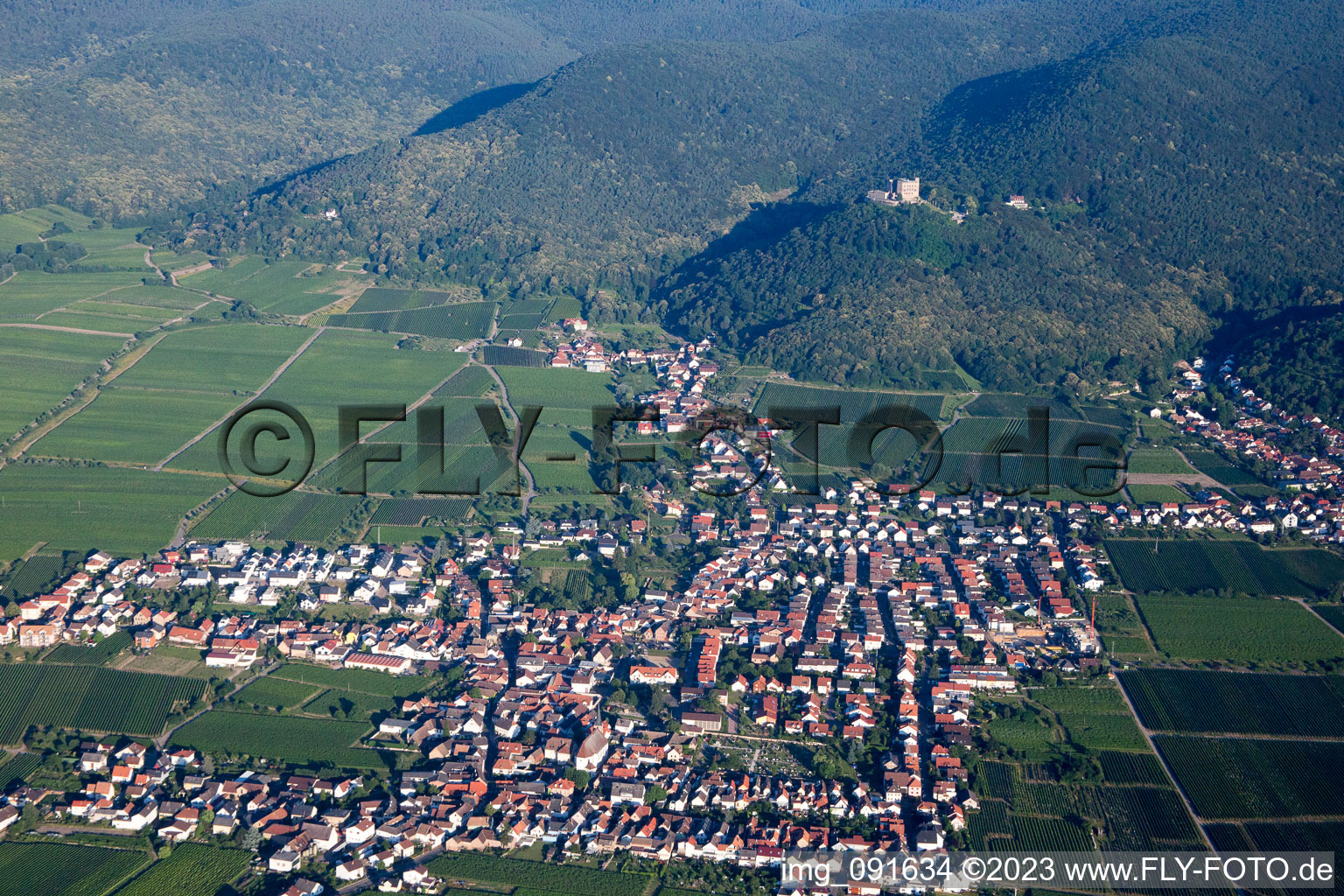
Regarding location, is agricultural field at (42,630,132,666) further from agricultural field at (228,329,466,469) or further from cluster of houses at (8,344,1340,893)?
agricultural field at (228,329,466,469)

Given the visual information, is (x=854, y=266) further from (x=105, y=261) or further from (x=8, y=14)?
(x=8, y=14)

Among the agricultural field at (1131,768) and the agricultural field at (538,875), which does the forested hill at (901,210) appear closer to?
the agricultural field at (1131,768)

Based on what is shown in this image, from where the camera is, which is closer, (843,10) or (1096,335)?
(1096,335)

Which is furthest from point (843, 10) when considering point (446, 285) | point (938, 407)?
point (938, 407)

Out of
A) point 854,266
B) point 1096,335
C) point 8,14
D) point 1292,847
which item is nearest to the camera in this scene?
point 1292,847

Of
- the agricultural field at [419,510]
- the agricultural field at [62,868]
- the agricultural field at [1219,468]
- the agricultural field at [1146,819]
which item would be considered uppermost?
the agricultural field at [1219,468]

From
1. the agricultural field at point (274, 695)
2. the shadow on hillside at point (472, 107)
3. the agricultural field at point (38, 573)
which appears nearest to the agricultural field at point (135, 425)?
the agricultural field at point (38, 573)

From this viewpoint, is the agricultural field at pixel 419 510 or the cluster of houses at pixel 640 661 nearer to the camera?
the cluster of houses at pixel 640 661
